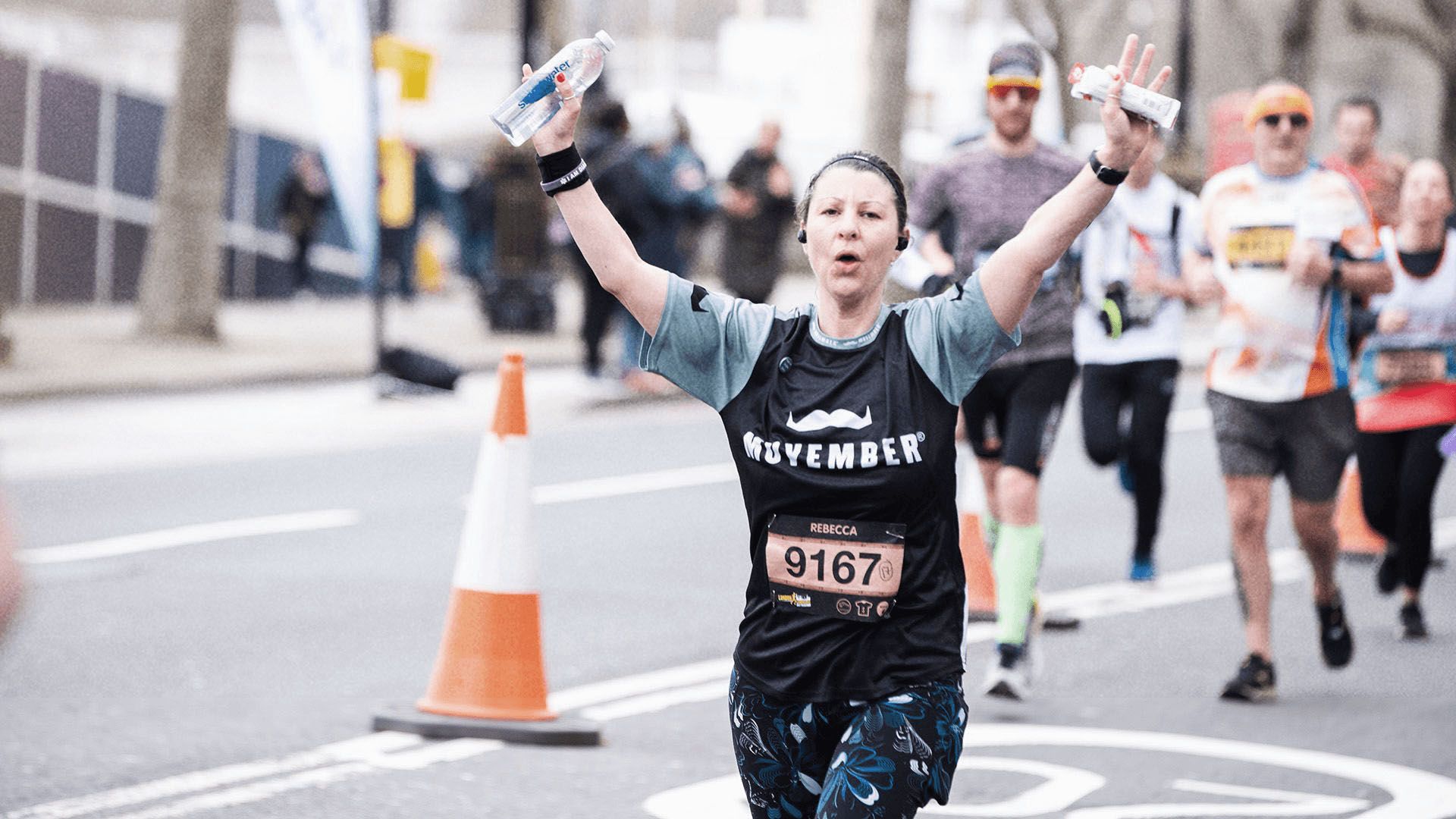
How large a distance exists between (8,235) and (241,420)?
30.8 feet

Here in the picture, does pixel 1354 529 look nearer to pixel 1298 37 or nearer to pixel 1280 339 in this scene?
pixel 1280 339

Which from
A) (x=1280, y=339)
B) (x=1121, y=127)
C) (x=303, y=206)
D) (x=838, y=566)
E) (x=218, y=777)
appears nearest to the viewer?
(x=1121, y=127)

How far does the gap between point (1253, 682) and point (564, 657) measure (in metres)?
2.45

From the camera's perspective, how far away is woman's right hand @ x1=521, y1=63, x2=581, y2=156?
403 centimetres

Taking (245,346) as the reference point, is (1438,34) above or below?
above

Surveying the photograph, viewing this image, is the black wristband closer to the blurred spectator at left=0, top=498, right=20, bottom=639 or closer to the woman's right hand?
the woman's right hand

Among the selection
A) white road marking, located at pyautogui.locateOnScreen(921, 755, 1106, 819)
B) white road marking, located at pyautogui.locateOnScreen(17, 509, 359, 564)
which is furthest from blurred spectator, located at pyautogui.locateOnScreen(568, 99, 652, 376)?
white road marking, located at pyautogui.locateOnScreen(921, 755, 1106, 819)

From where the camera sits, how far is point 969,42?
2837 inches

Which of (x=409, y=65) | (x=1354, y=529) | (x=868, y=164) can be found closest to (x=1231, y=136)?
(x=409, y=65)

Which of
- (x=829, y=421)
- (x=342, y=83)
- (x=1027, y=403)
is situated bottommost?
(x=1027, y=403)

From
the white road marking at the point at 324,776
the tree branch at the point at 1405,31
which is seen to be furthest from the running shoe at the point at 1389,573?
the tree branch at the point at 1405,31

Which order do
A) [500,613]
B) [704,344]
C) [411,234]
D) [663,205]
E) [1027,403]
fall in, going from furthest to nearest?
[411,234]
[663,205]
[1027,403]
[500,613]
[704,344]

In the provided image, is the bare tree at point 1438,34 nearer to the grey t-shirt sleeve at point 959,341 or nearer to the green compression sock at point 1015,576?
the green compression sock at point 1015,576

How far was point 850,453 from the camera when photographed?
4051mm
